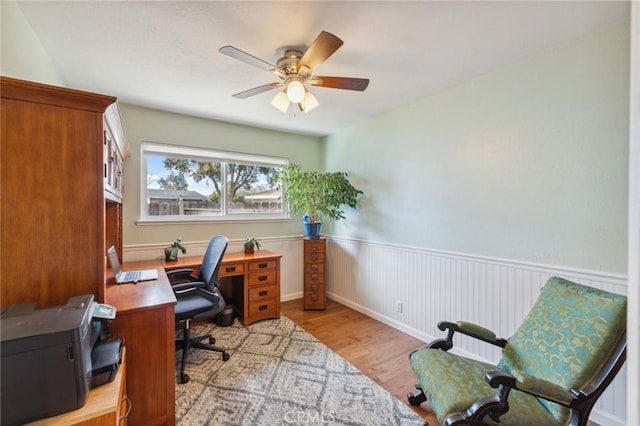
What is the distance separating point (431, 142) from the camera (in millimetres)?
2682

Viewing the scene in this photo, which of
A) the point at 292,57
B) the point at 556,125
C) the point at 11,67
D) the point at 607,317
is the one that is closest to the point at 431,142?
the point at 556,125

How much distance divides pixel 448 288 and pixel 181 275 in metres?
2.59

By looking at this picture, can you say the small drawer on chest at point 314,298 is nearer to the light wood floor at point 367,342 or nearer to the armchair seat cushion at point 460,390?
the light wood floor at point 367,342

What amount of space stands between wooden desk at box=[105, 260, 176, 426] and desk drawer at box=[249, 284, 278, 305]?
4.78ft

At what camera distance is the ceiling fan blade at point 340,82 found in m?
1.84

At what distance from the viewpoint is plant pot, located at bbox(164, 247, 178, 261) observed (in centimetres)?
298

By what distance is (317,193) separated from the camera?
11.3ft

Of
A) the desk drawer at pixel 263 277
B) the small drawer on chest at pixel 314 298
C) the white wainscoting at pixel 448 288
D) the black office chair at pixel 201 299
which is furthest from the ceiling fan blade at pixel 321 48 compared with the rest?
the small drawer on chest at pixel 314 298

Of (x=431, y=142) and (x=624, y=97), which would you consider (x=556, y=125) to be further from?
(x=431, y=142)

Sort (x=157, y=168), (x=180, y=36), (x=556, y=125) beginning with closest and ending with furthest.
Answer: (x=180, y=36)
(x=556, y=125)
(x=157, y=168)

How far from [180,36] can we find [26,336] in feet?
5.88

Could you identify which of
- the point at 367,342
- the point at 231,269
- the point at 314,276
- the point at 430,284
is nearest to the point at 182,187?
the point at 231,269

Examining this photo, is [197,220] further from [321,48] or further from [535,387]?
[535,387]

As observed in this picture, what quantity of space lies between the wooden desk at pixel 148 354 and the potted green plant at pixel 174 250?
1.35 m
